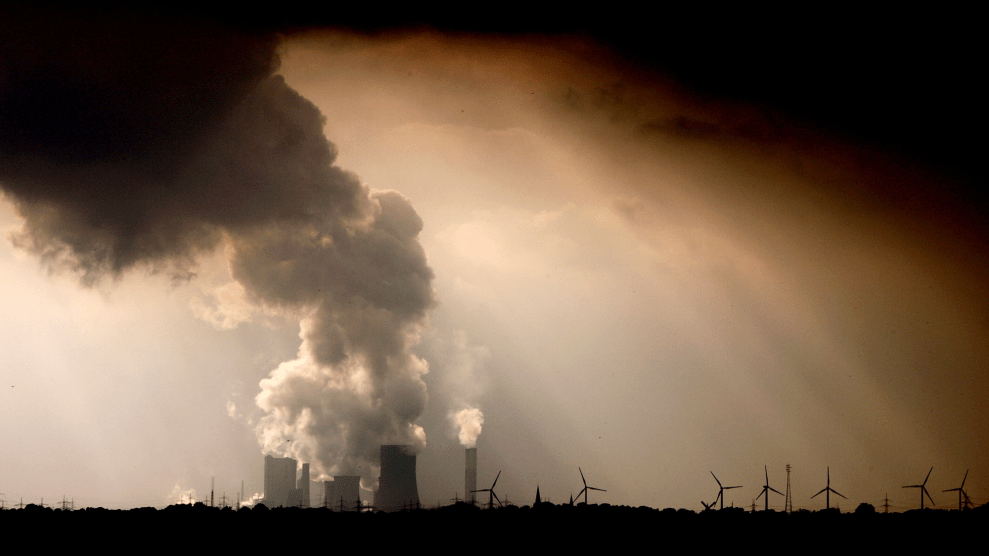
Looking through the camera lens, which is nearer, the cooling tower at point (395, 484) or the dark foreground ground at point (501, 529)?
the dark foreground ground at point (501, 529)

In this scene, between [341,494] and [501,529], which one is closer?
[501,529]

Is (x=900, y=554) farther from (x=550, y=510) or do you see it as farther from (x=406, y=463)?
(x=406, y=463)

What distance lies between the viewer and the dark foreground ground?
289 ft

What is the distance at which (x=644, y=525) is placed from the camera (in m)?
98.3

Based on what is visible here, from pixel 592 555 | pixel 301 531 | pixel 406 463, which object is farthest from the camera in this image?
pixel 406 463

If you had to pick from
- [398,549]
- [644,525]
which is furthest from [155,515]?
[644,525]

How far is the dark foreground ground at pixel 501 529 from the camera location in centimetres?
8819

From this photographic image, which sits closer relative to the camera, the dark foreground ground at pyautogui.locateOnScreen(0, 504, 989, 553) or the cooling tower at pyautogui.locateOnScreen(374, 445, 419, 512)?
the dark foreground ground at pyautogui.locateOnScreen(0, 504, 989, 553)

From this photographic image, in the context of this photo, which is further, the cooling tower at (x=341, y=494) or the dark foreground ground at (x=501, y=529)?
the cooling tower at (x=341, y=494)

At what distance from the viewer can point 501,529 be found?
9450 cm

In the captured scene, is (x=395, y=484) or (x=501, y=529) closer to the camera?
(x=501, y=529)

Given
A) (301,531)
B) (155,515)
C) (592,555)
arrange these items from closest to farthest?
(592,555) → (301,531) → (155,515)

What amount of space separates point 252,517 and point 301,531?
8314 millimetres

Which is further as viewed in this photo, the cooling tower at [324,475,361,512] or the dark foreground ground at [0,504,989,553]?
the cooling tower at [324,475,361,512]
